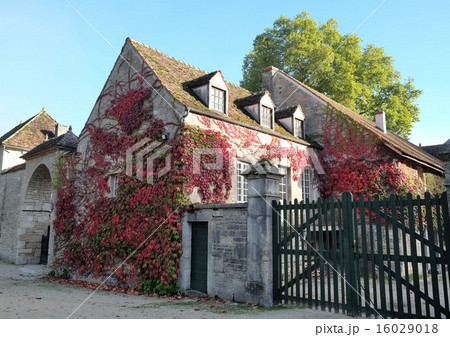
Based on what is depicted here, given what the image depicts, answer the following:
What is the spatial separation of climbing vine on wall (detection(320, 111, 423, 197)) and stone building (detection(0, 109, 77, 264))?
12047mm

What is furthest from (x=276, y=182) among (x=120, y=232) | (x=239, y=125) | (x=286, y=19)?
(x=286, y=19)

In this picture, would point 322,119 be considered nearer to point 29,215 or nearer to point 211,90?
point 211,90

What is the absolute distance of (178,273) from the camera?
9.33 meters

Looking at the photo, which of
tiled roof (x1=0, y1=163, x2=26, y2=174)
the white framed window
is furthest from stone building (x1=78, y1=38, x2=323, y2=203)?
tiled roof (x1=0, y1=163, x2=26, y2=174)

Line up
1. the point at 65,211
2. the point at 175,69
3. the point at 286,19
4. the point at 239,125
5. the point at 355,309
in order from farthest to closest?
the point at 286,19
the point at 65,211
the point at 175,69
the point at 239,125
the point at 355,309

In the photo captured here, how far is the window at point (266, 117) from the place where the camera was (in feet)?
44.6

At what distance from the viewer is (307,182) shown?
14.8 meters

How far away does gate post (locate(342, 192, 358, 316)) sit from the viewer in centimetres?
602

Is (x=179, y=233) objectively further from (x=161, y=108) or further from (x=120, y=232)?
Result: (x=161, y=108)

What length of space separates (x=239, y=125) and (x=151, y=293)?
6.34m

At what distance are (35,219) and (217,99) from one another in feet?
42.9

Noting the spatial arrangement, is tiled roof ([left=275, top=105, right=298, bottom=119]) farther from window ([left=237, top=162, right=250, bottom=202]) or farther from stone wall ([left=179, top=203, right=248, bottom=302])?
stone wall ([left=179, top=203, right=248, bottom=302])

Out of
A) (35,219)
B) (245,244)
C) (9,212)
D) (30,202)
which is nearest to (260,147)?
(245,244)

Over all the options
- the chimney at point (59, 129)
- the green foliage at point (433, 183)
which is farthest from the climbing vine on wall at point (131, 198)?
the green foliage at point (433, 183)
